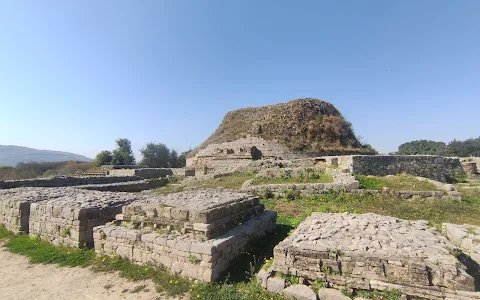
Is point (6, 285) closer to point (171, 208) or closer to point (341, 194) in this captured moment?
point (171, 208)

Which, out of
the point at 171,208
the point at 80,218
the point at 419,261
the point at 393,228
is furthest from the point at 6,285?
the point at 393,228

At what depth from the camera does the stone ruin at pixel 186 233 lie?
4180mm

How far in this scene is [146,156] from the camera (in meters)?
37.1

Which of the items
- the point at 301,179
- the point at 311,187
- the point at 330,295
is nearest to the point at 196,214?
the point at 330,295

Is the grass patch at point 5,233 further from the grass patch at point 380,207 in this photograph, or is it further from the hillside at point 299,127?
the hillside at point 299,127

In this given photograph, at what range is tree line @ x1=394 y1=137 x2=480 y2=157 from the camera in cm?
4291

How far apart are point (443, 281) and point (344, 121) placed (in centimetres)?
2333

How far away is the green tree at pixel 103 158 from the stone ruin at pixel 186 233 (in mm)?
32773

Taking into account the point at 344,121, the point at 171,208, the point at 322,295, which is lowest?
the point at 322,295

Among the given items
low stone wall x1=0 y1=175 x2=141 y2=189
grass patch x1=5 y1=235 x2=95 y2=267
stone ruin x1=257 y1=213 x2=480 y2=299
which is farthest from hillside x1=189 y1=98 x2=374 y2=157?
grass patch x1=5 y1=235 x2=95 y2=267

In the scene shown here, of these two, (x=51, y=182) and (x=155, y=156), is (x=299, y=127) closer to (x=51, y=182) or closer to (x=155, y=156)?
(x=51, y=182)

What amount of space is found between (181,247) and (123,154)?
1399 inches

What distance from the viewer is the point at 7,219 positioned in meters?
7.80

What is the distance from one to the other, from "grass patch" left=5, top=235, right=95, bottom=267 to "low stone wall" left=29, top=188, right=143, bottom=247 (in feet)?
0.58
